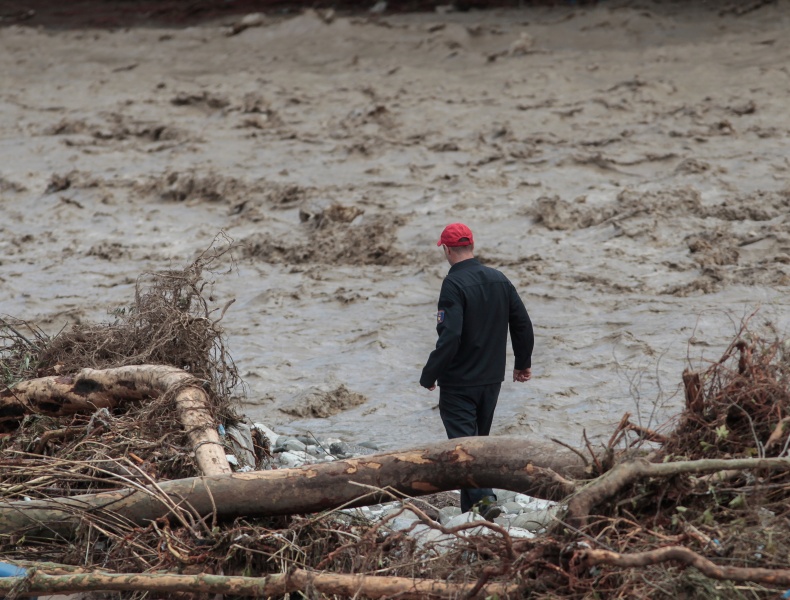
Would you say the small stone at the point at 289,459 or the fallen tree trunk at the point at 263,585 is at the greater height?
the fallen tree trunk at the point at 263,585

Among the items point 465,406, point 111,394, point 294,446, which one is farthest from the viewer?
point 294,446

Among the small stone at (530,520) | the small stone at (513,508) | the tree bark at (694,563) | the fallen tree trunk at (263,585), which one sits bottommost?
the small stone at (513,508)

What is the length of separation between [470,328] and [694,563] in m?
2.23

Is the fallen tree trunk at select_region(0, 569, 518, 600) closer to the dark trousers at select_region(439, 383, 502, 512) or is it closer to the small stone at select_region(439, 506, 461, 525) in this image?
the small stone at select_region(439, 506, 461, 525)

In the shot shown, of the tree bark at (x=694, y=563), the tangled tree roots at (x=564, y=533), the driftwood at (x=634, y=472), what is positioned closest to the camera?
the tree bark at (x=694, y=563)

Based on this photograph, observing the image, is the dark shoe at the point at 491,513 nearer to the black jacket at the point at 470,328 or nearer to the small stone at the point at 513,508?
the small stone at the point at 513,508

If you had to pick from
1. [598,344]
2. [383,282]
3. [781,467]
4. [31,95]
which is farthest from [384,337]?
[31,95]

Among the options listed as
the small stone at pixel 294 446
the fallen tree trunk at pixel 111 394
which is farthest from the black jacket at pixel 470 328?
the fallen tree trunk at pixel 111 394

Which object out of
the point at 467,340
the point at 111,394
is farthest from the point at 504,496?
the point at 111,394

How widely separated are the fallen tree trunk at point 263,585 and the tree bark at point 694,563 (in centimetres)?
47

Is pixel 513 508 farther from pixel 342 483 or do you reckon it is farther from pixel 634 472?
pixel 634 472

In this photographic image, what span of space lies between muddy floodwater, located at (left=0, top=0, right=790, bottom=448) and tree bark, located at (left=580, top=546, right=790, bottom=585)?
158cm

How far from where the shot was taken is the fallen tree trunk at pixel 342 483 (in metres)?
4.32

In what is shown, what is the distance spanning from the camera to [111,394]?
548 cm
